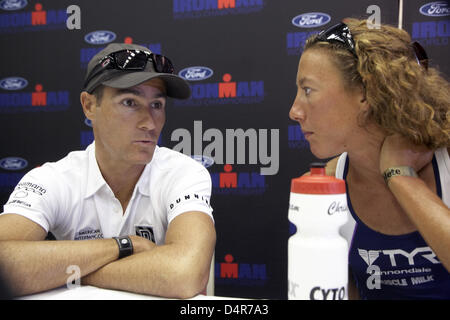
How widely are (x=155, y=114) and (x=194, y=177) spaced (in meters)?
0.26

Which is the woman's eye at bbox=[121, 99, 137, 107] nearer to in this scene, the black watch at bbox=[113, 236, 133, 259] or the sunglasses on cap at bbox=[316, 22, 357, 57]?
the black watch at bbox=[113, 236, 133, 259]

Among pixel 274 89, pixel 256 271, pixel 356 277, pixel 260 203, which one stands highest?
pixel 274 89

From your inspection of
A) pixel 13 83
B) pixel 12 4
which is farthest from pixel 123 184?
pixel 12 4

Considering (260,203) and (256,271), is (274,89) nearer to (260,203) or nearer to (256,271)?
(260,203)

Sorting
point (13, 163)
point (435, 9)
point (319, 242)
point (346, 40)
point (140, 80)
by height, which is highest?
point (435, 9)

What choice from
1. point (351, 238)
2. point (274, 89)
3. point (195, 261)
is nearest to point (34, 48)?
point (274, 89)

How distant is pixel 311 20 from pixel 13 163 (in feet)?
7.56

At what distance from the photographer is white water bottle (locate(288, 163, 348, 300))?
0.46 metres

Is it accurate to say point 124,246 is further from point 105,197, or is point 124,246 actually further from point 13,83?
point 13,83

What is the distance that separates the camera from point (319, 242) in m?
0.48

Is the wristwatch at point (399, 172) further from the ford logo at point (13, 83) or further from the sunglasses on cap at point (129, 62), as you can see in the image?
the ford logo at point (13, 83)

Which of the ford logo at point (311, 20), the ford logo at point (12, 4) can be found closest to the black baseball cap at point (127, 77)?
the ford logo at point (311, 20)

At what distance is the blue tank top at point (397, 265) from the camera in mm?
877

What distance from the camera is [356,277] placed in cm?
98
